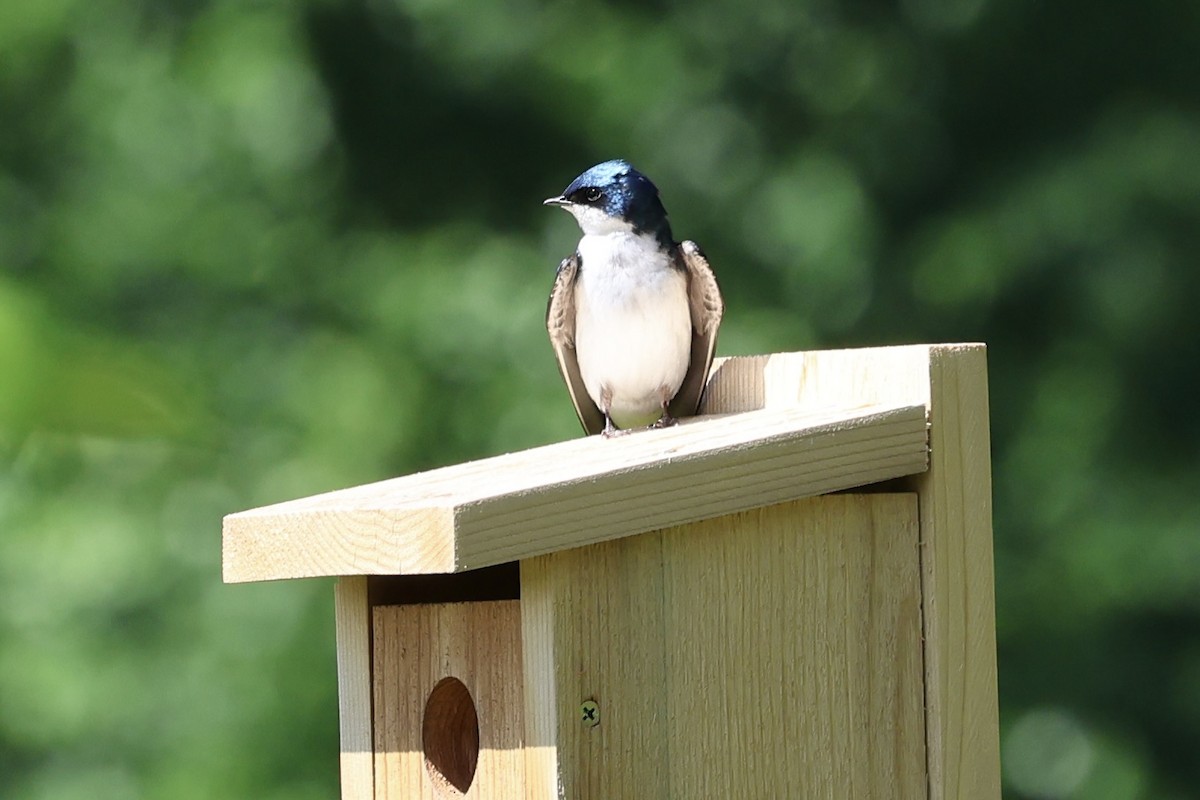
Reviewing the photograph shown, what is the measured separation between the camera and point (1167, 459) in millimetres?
5223

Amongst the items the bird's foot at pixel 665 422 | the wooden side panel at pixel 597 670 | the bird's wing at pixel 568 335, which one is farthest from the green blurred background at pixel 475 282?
the wooden side panel at pixel 597 670

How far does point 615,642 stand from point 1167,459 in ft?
12.7

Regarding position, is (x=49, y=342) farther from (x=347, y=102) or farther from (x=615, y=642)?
(x=615, y=642)

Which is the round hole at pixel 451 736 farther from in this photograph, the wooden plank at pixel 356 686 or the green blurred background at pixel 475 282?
the green blurred background at pixel 475 282

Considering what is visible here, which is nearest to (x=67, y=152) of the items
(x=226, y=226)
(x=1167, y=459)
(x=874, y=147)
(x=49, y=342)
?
(x=226, y=226)

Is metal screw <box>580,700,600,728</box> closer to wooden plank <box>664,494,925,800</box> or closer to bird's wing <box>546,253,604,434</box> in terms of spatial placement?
wooden plank <box>664,494,925,800</box>

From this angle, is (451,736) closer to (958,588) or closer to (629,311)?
(958,588)

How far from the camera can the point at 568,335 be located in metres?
2.96

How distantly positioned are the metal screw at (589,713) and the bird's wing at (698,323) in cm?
102

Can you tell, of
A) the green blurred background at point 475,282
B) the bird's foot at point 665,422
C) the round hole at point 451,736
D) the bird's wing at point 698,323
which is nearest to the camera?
the round hole at point 451,736

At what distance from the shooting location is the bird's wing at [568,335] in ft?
9.59

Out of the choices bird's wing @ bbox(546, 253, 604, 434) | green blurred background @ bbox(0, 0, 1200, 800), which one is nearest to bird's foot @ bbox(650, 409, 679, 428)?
bird's wing @ bbox(546, 253, 604, 434)

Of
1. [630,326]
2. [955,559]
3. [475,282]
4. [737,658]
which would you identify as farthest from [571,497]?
[475,282]

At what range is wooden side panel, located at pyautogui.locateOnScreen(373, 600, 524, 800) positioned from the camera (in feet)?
5.89
